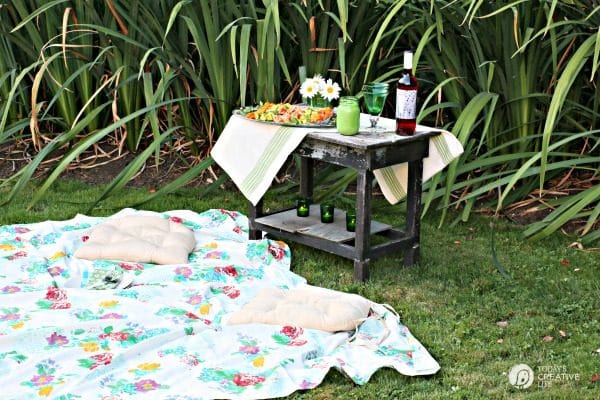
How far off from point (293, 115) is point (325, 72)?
37.5 inches

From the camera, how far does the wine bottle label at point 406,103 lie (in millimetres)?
3518

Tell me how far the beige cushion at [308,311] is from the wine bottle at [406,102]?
613 millimetres

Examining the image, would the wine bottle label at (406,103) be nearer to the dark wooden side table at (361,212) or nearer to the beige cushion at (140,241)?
the dark wooden side table at (361,212)

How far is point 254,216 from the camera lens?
400cm

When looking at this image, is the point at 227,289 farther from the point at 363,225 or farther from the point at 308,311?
the point at 363,225

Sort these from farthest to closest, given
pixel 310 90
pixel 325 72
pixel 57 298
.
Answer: pixel 325 72 → pixel 310 90 → pixel 57 298

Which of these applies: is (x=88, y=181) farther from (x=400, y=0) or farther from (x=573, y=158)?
(x=573, y=158)


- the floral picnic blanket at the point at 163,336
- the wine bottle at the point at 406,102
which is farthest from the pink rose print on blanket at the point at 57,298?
the wine bottle at the point at 406,102

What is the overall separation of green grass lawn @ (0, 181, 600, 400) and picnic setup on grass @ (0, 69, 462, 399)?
0.25 ft

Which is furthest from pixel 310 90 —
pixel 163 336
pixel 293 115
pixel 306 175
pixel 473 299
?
pixel 163 336

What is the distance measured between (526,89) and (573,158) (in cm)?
39

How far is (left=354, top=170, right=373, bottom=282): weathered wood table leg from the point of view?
139 inches

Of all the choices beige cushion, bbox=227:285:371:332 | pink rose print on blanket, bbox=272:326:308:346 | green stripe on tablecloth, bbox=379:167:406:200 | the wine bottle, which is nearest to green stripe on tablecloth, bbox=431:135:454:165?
the wine bottle

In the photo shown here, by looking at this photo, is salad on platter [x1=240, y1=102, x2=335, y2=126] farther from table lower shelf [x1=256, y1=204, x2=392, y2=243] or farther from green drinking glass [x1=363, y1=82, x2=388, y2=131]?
table lower shelf [x1=256, y1=204, x2=392, y2=243]
